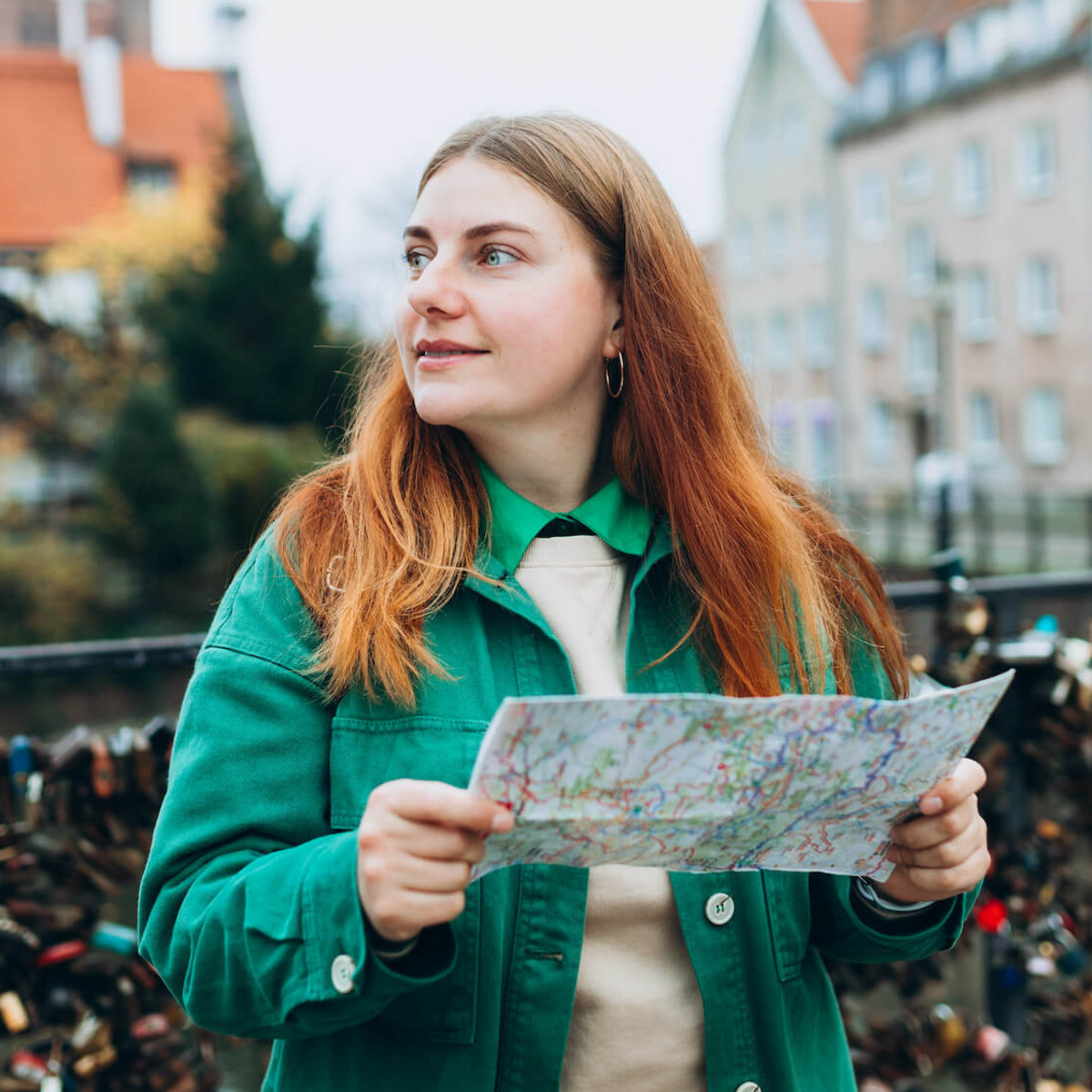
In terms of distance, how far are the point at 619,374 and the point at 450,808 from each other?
3.11ft

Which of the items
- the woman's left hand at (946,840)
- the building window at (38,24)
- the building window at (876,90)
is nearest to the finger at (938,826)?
the woman's left hand at (946,840)

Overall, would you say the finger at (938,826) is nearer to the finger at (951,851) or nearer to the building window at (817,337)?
the finger at (951,851)

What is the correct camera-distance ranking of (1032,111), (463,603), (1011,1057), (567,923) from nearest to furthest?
(567,923) < (463,603) < (1011,1057) < (1032,111)

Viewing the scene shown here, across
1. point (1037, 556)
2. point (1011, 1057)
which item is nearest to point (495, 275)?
point (1011, 1057)

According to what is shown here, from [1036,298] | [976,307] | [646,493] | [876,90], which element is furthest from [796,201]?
[646,493]

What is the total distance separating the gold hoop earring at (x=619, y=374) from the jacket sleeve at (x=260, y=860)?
619 mm

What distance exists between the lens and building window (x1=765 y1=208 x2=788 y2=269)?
124 ft

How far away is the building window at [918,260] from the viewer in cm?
3250

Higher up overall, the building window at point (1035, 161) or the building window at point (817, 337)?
the building window at point (1035, 161)

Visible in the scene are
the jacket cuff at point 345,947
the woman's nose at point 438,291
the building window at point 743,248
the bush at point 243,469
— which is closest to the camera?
Result: the jacket cuff at point 345,947

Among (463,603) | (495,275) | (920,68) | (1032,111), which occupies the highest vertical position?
(920,68)

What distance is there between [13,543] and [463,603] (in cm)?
1519

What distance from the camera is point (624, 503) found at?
1900 mm

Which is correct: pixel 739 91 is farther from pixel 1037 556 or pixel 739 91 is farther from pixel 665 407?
pixel 665 407
